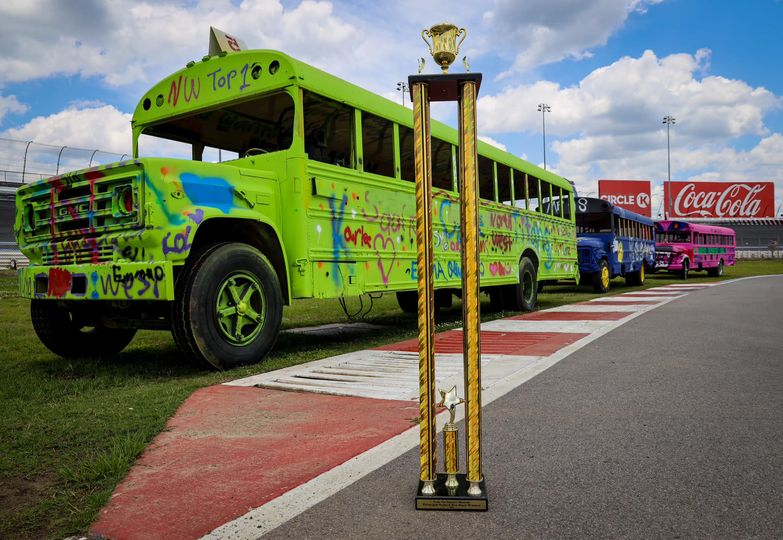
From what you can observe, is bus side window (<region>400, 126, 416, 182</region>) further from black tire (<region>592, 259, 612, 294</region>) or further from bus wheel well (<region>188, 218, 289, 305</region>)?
black tire (<region>592, 259, 612, 294</region>)

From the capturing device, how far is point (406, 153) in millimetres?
7613

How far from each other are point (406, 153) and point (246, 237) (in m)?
2.61

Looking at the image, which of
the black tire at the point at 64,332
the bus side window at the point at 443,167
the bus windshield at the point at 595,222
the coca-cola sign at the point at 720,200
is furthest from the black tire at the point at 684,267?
the coca-cola sign at the point at 720,200

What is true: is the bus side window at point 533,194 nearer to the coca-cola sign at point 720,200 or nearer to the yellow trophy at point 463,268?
the yellow trophy at point 463,268

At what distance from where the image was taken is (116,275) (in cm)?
490

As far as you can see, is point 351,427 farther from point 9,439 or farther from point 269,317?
point 269,317

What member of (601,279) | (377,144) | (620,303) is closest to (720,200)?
(601,279)

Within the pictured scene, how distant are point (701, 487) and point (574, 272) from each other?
438 inches

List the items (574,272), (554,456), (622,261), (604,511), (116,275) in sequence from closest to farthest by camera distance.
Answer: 1. (604,511)
2. (554,456)
3. (116,275)
4. (574,272)
5. (622,261)

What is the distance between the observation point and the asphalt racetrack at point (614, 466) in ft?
7.17

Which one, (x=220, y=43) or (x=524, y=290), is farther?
(x=524, y=290)

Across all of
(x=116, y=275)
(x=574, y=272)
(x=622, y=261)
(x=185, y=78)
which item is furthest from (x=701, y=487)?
(x=622, y=261)

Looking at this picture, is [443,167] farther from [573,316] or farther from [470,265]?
[470,265]

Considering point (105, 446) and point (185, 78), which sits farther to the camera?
point (185, 78)
